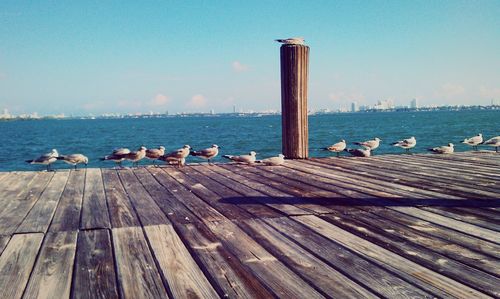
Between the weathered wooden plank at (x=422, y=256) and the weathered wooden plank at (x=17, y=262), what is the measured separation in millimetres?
2153

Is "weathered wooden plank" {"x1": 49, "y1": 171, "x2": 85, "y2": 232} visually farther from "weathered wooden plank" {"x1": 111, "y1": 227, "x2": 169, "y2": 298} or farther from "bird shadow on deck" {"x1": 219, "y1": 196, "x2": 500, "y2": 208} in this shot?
"bird shadow on deck" {"x1": 219, "y1": 196, "x2": 500, "y2": 208}

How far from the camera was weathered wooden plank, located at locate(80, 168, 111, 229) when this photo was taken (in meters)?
3.26

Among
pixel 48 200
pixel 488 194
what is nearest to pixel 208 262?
pixel 48 200

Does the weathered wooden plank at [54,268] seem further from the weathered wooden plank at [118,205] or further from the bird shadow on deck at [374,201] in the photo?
the bird shadow on deck at [374,201]

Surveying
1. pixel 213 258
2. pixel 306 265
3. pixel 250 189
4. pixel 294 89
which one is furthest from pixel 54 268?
pixel 294 89

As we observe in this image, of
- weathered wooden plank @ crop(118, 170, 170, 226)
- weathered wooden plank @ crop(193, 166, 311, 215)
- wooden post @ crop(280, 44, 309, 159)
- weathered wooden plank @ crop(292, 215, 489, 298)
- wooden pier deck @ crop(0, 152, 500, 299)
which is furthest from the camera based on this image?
wooden post @ crop(280, 44, 309, 159)

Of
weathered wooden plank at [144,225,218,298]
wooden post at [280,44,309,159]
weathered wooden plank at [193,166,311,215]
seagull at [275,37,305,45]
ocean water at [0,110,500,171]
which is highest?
seagull at [275,37,305,45]

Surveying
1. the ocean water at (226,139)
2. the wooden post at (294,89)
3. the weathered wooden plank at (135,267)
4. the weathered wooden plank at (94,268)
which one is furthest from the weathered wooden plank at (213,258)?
the ocean water at (226,139)

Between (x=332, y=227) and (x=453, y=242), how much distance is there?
32.8 inches

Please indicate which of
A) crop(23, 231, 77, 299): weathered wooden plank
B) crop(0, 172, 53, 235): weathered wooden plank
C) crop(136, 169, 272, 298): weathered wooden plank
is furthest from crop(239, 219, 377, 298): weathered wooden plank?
crop(0, 172, 53, 235): weathered wooden plank

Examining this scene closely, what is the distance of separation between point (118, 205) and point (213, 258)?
6.12 ft

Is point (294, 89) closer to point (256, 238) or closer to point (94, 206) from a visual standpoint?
point (94, 206)

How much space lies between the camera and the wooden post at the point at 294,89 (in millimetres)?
7238

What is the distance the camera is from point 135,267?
2.28 m
